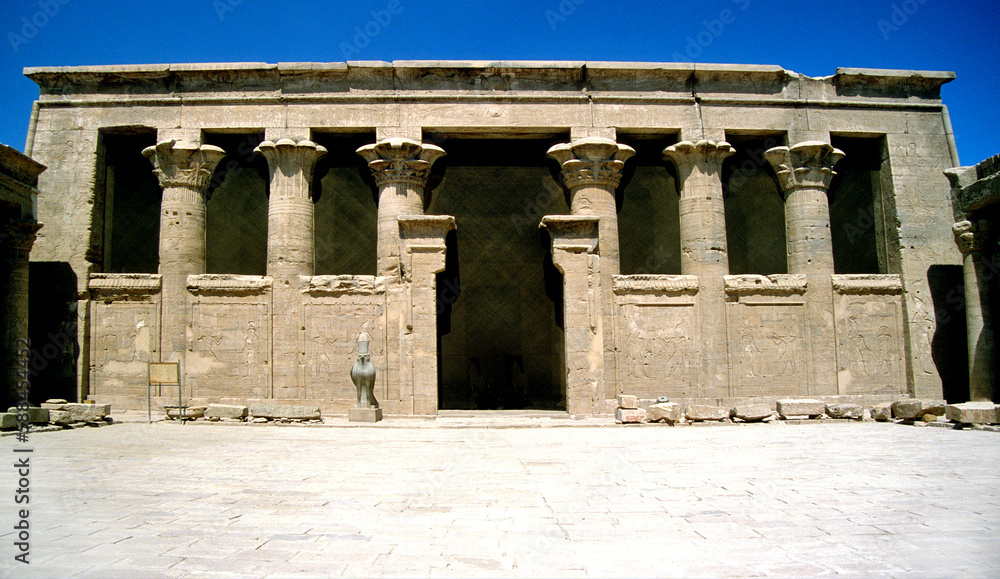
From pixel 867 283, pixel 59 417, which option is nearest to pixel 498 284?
pixel 867 283

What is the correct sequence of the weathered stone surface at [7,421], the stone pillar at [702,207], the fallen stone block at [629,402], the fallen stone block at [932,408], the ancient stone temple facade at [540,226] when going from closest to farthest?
the weathered stone surface at [7,421]
the fallen stone block at [932,408]
the fallen stone block at [629,402]
the ancient stone temple facade at [540,226]
the stone pillar at [702,207]

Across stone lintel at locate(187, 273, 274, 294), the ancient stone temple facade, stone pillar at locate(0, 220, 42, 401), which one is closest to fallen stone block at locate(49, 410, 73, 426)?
stone pillar at locate(0, 220, 42, 401)

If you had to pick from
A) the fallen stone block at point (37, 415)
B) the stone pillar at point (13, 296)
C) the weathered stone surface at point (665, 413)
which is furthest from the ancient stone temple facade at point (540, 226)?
the fallen stone block at point (37, 415)

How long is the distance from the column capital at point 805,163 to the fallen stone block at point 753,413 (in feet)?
17.7

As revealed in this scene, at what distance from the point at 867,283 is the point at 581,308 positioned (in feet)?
21.1

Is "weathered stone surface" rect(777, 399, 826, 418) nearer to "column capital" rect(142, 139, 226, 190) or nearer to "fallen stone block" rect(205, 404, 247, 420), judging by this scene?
"fallen stone block" rect(205, 404, 247, 420)

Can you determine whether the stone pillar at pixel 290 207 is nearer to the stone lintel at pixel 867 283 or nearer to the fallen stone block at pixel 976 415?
the stone lintel at pixel 867 283

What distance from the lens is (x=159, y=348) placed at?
42.3 ft

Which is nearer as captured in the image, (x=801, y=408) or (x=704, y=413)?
(x=704, y=413)

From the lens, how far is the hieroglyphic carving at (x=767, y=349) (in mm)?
12977

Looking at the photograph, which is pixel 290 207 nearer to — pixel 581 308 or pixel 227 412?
pixel 227 412

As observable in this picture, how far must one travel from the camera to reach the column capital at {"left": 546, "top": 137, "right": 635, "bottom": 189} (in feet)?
43.2

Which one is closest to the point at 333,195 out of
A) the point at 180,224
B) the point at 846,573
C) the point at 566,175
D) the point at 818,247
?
the point at 180,224

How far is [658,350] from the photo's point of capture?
12.9 meters
